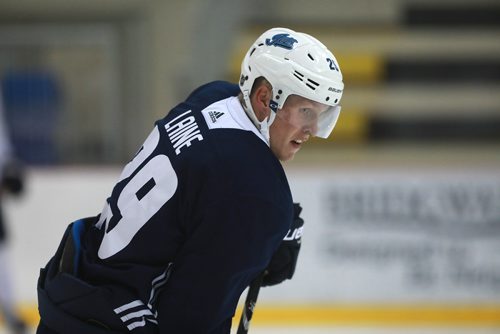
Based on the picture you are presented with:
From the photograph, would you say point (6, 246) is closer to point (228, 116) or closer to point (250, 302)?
point (250, 302)

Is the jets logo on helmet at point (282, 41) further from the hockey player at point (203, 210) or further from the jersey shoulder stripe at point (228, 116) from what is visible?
the jersey shoulder stripe at point (228, 116)

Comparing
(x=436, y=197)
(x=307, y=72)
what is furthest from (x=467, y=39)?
(x=307, y=72)

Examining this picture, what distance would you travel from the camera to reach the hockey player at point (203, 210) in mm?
1642

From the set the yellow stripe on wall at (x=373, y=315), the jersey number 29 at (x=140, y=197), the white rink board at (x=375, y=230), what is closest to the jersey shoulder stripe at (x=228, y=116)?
the jersey number 29 at (x=140, y=197)

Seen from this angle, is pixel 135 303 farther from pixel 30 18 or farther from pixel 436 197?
pixel 30 18

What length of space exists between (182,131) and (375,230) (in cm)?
324

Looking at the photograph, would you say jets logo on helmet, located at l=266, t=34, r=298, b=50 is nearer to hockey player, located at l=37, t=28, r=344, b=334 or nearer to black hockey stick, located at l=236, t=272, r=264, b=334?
hockey player, located at l=37, t=28, r=344, b=334

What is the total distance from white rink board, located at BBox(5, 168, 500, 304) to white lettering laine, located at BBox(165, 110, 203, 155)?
10.1ft

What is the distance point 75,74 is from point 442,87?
2.87 metres

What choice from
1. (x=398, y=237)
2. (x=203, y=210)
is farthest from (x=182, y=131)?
(x=398, y=237)

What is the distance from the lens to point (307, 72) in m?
1.68

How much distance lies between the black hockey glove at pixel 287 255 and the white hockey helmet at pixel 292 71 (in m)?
0.35

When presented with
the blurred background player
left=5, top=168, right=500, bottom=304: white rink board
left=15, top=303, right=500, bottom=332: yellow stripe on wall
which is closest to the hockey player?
the blurred background player

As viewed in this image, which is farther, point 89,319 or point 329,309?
point 329,309
